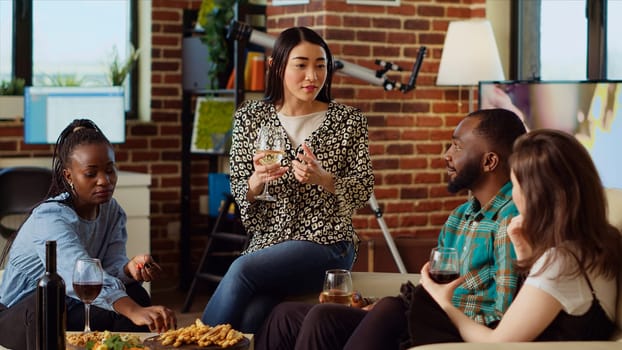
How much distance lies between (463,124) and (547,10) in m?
2.96

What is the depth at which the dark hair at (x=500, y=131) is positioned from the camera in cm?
276

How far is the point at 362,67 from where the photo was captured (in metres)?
5.15

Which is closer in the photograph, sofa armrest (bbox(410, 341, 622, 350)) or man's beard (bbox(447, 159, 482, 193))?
sofa armrest (bbox(410, 341, 622, 350))

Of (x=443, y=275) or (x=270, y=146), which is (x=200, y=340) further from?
(x=270, y=146)

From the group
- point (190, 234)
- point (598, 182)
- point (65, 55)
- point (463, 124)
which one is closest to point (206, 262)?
point (190, 234)

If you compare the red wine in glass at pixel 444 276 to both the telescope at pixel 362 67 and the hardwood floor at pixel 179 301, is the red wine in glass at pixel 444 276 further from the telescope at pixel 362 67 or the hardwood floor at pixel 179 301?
the hardwood floor at pixel 179 301

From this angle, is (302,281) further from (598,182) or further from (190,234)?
(190,234)

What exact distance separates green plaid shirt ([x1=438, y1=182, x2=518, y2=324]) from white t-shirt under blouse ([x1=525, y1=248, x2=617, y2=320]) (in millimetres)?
252

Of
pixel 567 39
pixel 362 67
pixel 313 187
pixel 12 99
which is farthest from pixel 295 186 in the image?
pixel 12 99

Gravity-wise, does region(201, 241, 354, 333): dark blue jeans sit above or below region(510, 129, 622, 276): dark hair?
below

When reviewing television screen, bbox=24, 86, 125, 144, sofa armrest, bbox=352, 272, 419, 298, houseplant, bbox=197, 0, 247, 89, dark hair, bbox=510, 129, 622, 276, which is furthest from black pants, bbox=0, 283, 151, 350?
houseplant, bbox=197, 0, 247, 89

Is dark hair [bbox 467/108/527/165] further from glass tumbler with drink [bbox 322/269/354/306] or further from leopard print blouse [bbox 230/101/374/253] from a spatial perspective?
leopard print blouse [bbox 230/101/374/253]

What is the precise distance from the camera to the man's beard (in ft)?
9.05

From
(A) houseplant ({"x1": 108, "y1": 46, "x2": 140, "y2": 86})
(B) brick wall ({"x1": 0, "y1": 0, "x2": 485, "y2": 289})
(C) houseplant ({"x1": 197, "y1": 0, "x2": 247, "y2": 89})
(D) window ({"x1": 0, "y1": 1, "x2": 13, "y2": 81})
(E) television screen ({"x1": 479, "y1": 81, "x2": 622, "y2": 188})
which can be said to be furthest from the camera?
(A) houseplant ({"x1": 108, "y1": 46, "x2": 140, "y2": 86})
